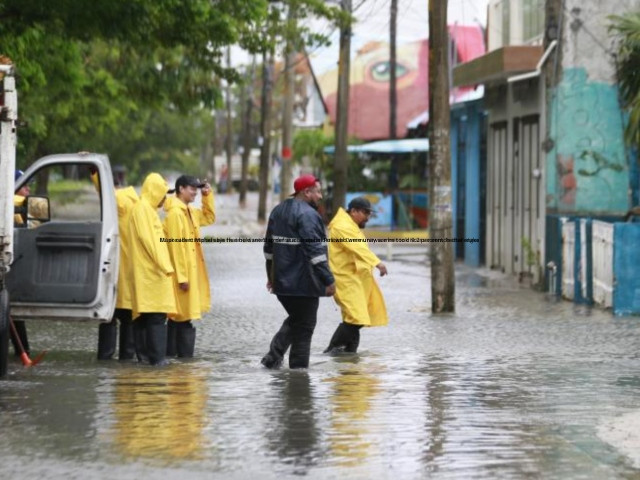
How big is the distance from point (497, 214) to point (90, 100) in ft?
32.7

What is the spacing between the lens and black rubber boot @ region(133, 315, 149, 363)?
14.0 m

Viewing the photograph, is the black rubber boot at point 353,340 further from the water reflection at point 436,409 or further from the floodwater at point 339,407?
the water reflection at point 436,409

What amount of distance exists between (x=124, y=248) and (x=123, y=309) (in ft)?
1.78

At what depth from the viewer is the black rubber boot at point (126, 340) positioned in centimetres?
1445

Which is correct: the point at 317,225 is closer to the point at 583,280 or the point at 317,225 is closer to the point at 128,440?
the point at 128,440

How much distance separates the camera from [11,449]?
9359mm

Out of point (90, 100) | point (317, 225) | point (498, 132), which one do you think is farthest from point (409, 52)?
point (317, 225)

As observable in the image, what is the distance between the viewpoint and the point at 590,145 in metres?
23.8

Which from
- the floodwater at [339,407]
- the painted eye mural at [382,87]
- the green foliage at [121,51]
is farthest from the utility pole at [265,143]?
the floodwater at [339,407]

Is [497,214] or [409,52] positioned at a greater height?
[409,52]

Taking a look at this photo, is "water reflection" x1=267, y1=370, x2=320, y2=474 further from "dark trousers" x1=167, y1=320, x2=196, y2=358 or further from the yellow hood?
the yellow hood

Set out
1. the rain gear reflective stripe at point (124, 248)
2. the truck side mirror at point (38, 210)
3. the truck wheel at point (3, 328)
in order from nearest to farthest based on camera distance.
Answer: the truck wheel at point (3, 328) < the truck side mirror at point (38, 210) < the rain gear reflective stripe at point (124, 248)

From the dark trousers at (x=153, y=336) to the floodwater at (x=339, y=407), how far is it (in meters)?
0.18

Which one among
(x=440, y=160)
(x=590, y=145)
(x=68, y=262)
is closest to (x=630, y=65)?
(x=590, y=145)
